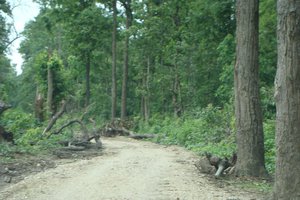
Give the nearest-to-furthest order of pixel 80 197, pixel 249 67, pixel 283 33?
pixel 283 33, pixel 80 197, pixel 249 67

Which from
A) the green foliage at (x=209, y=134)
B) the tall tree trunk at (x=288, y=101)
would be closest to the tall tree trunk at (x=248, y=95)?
the tall tree trunk at (x=288, y=101)

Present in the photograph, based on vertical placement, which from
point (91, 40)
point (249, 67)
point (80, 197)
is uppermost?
point (91, 40)

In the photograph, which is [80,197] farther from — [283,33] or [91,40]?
[91,40]

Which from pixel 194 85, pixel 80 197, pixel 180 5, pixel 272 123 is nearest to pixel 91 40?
pixel 180 5

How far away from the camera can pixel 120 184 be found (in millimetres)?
9656

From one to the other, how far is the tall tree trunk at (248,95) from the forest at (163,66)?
4.48m

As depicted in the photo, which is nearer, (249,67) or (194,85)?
(249,67)

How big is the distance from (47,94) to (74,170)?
64.6ft

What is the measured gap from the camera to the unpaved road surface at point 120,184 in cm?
849

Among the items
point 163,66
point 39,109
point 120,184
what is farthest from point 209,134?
point 163,66

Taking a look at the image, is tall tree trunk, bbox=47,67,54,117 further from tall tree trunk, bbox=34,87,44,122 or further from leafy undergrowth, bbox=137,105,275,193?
leafy undergrowth, bbox=137,105,275,193

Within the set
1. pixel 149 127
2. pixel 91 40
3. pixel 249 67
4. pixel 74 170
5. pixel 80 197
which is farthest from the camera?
pixel 91 40

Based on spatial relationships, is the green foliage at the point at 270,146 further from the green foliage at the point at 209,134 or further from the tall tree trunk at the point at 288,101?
the tall tree trunk at the point at 288,101

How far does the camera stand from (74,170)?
11.8m
